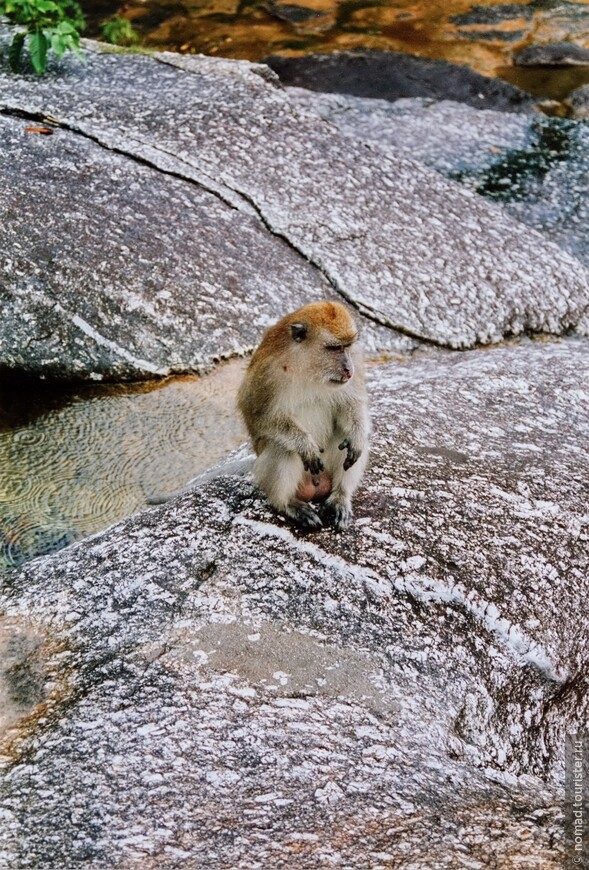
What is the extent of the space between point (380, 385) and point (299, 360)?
177 centimetres

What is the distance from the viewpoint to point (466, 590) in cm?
402

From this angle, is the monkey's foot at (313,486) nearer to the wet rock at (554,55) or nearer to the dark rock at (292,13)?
the wet rock at (554,55)

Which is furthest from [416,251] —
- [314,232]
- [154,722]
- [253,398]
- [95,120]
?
[154,722]

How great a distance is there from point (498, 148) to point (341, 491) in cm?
593

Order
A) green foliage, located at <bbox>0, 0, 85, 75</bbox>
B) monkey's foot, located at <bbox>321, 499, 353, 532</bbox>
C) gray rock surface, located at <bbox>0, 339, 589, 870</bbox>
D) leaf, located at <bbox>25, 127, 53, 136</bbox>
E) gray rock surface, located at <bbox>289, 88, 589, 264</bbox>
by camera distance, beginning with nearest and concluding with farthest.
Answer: gray rock surface, located at <bbox>0, 339, 589, 870</bbox> < monkey's foot, located at <bbox>321, 499, 353, 532</bbox> < leaf, located at <bbox>25, 127, 53, 136</bbox> < green foliage, located at <bbox>0, 0, 85, 75</bbox> < gray rock surface, located at <bbox>289, 88, 589, 264</bbox>

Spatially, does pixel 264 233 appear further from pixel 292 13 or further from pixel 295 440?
pixel 292 13

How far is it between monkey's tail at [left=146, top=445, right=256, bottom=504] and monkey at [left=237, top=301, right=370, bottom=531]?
37 cm

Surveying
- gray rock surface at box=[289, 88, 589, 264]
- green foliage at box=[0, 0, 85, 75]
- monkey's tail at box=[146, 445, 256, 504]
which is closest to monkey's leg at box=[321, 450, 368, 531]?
monkey's tail at box=[146, 445, 256, 504]

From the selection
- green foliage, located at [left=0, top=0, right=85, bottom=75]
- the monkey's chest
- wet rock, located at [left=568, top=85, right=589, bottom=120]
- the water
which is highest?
green foliage, located at [left=0, top=0, right=85, bottom=75]

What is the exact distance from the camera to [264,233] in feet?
22.8

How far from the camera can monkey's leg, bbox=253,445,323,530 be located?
414 cm

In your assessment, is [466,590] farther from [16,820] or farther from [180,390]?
[180,390]

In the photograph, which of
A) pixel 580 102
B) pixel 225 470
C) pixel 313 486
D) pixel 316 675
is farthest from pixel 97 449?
pixel 580 102

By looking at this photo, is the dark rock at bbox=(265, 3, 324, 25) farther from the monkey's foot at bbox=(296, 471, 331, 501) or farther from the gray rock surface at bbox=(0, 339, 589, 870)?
the monkey's foot at bbox=(296, 471, 331, 501)
